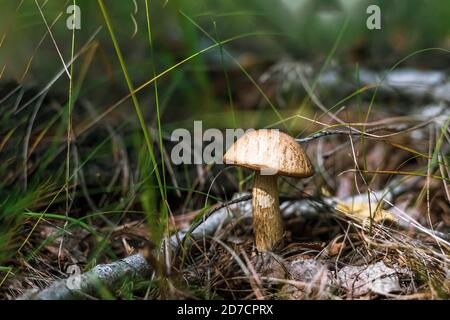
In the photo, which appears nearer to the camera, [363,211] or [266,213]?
[266,213]

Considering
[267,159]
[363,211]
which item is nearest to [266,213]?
[267,159]

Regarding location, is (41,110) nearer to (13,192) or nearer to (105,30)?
(13,192)

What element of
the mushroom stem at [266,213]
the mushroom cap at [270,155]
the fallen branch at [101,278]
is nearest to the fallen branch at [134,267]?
the fallen branch at [101,278]

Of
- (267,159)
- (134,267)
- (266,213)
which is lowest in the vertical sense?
(134,267)

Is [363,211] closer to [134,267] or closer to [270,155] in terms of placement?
[270,155]

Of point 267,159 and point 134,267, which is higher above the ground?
point 267,159

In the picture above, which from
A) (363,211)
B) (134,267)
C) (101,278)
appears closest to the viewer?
(101,278)

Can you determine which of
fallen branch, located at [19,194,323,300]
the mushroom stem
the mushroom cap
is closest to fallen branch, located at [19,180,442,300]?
fallen branch, located at [19,194,323,300]

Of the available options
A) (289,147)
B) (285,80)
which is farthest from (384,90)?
(289,147)
